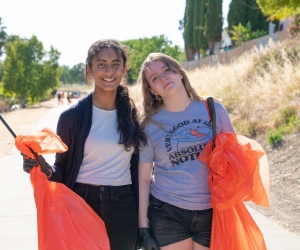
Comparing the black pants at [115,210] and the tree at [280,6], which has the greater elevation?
the tree at [280,6]

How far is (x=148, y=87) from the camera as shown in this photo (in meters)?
3.26

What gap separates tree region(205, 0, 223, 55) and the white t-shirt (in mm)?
37103

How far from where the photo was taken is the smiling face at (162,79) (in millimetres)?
3123

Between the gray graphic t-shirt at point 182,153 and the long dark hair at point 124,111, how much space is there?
0.08 m

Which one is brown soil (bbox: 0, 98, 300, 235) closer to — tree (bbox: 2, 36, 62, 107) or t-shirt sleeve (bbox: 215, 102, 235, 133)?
t-shirt sleeve (bbox: 215, 102, 235, 133)

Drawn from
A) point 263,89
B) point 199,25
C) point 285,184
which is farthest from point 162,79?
point 199,25

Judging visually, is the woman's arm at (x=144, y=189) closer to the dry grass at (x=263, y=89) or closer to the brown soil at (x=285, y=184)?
the brown soil at (x=285, y=184)

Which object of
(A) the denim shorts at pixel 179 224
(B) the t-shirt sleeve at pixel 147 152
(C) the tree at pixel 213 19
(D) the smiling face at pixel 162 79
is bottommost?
(C) the tree at pixel 213 19

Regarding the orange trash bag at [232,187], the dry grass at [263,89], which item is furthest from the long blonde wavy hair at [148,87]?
the dry grass at [263,89]

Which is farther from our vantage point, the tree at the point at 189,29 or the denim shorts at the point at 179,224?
the tree at the point at 189,29

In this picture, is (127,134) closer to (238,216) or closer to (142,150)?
(142,150)

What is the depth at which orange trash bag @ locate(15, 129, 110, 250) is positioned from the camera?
284 centimetres

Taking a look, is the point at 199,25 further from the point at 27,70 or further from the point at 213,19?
the point at 27,70

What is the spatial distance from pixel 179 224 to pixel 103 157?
58cm
